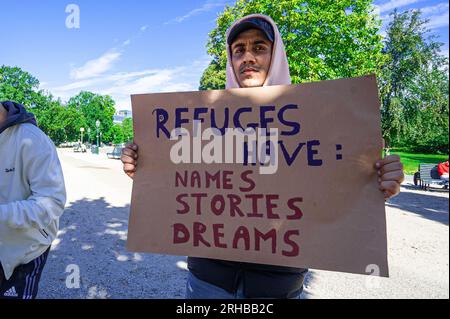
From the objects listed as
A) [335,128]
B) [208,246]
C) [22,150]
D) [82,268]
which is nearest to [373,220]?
[335,128]

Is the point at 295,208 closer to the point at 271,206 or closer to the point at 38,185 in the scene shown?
the point at 271,206

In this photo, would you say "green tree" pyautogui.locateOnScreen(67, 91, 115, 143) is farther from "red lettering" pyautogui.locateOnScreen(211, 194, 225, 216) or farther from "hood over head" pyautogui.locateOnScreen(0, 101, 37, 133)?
"red lettering" pyautogui.locateOnScreen(211, 194, 225, 216)

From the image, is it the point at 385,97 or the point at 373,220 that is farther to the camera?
the point at 385,97

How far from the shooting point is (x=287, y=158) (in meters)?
1.49

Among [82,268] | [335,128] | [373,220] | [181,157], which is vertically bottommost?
[82,268]

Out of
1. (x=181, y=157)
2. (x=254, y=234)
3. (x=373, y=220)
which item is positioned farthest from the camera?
(x=181, y=157)

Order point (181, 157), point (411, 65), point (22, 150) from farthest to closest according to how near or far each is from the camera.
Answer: point (411, 65)
point (22, 150)
point (181, 157)

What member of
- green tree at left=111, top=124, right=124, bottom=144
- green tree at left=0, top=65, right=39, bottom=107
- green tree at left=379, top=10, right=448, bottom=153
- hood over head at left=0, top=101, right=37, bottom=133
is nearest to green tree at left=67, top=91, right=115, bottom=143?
green tree at left=111, top=124, right=124, bottom=144

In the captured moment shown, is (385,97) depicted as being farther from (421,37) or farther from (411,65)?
(421,37)

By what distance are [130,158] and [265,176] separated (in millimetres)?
762

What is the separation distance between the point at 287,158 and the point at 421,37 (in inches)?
1109

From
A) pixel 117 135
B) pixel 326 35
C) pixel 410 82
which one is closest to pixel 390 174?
pixel 326 35

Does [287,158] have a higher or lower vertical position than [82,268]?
higher

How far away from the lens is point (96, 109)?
66.4m
